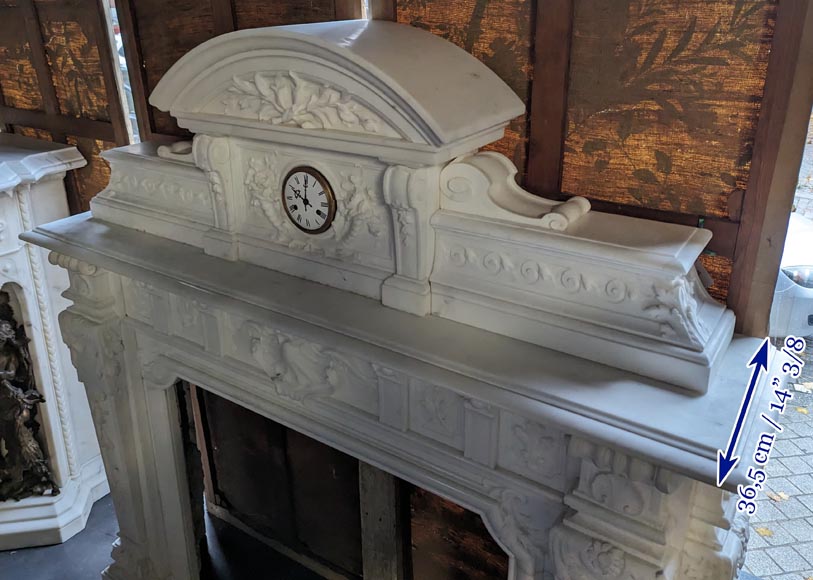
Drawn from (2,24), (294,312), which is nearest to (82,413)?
(2,24)

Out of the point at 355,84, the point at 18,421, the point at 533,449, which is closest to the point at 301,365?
the point at 533,449

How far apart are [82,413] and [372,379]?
279 centimetres

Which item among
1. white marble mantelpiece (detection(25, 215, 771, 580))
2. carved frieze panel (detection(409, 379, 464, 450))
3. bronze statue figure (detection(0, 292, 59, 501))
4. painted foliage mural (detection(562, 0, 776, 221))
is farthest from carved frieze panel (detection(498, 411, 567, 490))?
bronze statue figure (detection(0, 292, 59, 501))

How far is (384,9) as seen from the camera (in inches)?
84.9

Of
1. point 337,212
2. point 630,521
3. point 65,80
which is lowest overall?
point 630,521

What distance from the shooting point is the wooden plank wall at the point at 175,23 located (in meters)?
2.37

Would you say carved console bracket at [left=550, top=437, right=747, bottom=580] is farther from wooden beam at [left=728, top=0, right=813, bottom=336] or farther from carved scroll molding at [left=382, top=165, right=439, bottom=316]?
carved scroll molding at [left=382, top=165, right=439, bottom=316]

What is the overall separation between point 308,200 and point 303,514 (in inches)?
65.3

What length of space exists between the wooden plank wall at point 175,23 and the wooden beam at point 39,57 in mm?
678

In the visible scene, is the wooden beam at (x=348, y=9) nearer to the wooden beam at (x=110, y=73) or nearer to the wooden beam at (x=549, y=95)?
the wooden beam at (x=549, y=95)

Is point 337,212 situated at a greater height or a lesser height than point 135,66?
lesser

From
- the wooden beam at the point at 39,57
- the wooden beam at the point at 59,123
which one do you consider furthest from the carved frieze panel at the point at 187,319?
the wooden beam at the point at 39,57

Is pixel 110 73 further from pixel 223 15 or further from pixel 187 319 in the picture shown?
pixel 187 319

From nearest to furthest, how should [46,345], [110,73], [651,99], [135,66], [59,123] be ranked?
[651,99] → [135,66] → [110,73] → [59,123] → [46,345]
